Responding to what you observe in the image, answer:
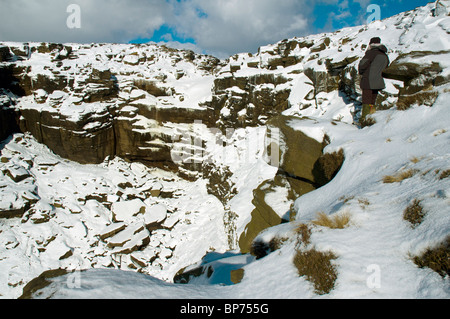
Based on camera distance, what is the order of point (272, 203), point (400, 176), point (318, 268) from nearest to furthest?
point (318, 268) → point (400, 176) → point (272, 203)

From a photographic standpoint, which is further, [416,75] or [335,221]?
[416,75]

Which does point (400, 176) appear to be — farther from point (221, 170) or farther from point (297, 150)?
point (221, 170)

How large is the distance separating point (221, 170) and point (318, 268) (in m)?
22.3

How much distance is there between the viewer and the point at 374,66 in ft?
27.3

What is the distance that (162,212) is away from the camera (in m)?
23.8

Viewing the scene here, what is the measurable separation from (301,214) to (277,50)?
28.6m

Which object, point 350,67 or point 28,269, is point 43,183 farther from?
point 350,67

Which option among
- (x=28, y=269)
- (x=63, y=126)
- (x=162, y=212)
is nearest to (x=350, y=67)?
(x=162, y=212)

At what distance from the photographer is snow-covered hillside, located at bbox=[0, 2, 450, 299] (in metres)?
3.12

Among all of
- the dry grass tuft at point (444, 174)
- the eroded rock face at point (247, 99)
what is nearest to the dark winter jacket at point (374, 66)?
the dry grass tuft at point (444, 174)

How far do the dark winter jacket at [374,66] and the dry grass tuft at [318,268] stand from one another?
7.86 meters

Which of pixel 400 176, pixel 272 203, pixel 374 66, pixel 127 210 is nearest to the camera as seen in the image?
pixel 400 176

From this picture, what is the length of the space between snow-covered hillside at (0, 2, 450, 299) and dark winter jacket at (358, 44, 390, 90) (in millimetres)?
496

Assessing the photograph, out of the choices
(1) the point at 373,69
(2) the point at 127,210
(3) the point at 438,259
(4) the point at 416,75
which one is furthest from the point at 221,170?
(3) the point at 438,259
